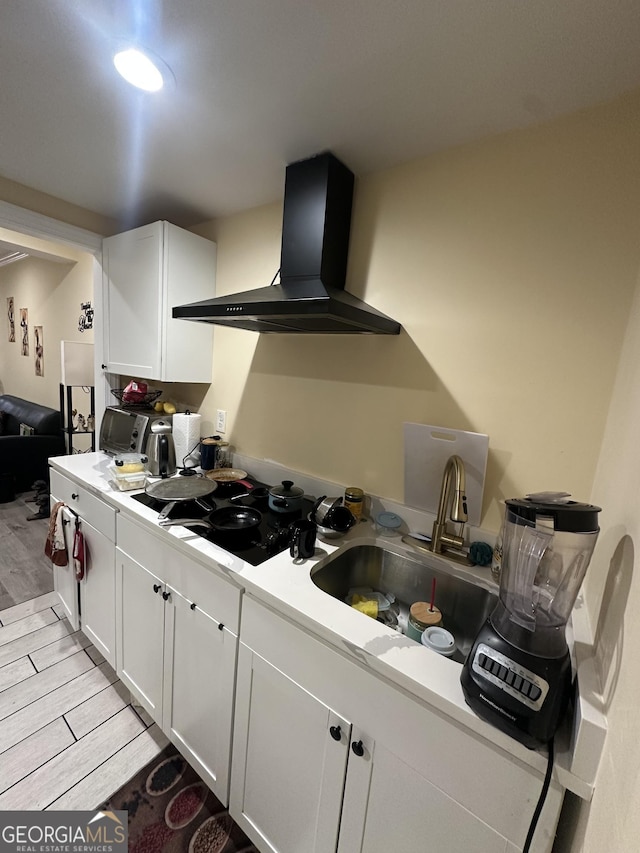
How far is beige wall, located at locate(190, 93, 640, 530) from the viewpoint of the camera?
993 millimetres

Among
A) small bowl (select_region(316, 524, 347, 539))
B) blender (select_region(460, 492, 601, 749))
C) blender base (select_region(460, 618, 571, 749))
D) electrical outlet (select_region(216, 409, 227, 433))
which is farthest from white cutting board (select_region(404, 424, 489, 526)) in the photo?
electrical outlet (select_region(216, 409, 227, 433))

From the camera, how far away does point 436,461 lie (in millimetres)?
1266

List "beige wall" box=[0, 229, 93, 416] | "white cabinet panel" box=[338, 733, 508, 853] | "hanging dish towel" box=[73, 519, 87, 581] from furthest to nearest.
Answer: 1. "beige wall" box=[0, 229, 93, 416]
2. "hanging dish towel" box=[73, 519, 87, 581]
3. "white cabinet panel" box=[338, 733, 508, 853]

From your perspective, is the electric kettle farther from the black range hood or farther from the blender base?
the blender base

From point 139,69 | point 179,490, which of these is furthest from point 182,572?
point 139,69

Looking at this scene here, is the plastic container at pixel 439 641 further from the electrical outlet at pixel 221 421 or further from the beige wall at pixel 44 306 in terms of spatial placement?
the beige wall at pixel 44 306

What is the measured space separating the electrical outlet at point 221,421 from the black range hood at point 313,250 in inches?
26.2

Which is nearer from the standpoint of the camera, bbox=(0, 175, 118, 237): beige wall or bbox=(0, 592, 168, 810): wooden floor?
bbox=(0, 592, 168, 810): wooden floor

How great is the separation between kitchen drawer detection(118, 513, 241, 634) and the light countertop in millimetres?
34

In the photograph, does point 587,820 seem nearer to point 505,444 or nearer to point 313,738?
point 313,738

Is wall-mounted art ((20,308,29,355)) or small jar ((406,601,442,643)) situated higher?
wall-mounted art ((20,308,29,355))

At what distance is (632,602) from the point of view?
55 cm

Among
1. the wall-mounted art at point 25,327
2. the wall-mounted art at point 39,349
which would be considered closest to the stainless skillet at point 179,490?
the wall-mounted art at point 39,349

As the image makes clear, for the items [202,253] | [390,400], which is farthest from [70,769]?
[202,253]
